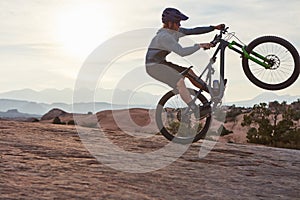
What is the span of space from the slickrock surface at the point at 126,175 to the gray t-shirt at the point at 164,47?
4.87ft

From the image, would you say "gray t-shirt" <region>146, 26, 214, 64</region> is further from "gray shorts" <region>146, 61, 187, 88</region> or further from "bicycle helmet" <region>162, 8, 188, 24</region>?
"bicycle helmet" <region>162, 8, 188, 24</region>

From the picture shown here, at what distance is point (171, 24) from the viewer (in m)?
8.15

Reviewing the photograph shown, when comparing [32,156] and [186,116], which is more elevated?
[186,116]

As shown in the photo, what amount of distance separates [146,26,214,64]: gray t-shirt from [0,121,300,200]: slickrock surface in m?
1.48

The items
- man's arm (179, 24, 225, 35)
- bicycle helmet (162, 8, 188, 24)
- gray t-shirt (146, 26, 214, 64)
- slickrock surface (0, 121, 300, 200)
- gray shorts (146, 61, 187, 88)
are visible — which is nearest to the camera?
slickrock surface (0, 121, 300, 200)

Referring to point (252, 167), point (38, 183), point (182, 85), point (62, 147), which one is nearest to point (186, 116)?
point (182, 85)

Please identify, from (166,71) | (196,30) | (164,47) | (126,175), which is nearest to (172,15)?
(196,30)

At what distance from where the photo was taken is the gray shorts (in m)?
8.00

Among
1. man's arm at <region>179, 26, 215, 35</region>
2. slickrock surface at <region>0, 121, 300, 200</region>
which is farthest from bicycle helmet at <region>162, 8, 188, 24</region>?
slickrock surface at <region>0, 121, 300, 200</region>

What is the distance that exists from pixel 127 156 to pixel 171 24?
2.64 meters

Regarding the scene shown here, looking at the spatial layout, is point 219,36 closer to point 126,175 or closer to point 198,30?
point 198,30

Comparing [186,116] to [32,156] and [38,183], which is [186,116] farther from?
[38,183]

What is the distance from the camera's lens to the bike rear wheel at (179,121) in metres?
8.41

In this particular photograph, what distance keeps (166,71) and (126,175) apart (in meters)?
3.10
